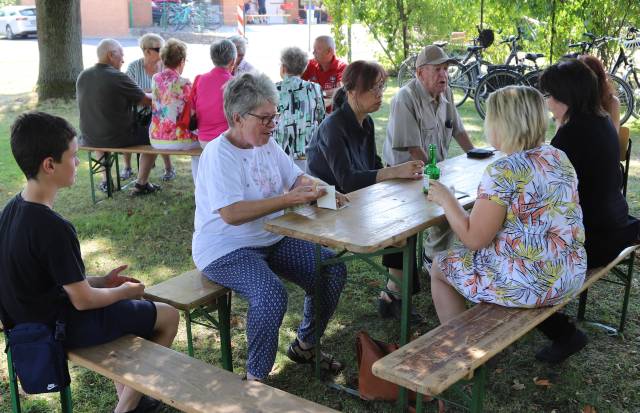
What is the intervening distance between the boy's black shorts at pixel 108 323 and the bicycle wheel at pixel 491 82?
7896 mm

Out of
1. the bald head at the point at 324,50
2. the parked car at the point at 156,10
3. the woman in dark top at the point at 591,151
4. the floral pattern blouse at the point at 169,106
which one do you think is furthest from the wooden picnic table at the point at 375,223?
the parked car at the point at 156,10

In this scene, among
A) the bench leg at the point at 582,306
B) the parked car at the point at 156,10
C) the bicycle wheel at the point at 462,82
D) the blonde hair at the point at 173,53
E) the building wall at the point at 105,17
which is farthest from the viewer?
the parked car at the point at 156,10

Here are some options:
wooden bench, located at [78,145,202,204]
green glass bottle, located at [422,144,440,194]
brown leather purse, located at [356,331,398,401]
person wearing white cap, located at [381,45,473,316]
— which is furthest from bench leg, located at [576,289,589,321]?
wooden bench, located at [78,145,202,204]

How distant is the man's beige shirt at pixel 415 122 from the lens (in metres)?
4.00

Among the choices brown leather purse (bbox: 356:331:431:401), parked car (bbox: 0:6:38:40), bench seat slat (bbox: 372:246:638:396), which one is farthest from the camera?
parked car (bbox: 0:6:38:40)

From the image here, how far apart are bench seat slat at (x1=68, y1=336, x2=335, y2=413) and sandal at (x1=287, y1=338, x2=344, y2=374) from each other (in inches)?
35.8

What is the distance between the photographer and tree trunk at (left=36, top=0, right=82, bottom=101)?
9109mm

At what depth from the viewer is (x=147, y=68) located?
6.72 m

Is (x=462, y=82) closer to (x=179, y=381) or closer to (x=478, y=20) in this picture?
(x=478, y=20)

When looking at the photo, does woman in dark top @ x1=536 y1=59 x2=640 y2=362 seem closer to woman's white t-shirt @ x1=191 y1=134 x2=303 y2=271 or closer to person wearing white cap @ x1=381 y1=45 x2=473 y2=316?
person wearing white cap @ x1=381 y1=45 x2=473 y2=316

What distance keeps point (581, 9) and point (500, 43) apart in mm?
2664

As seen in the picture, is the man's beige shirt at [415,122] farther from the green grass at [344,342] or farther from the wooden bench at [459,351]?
the wooden bench at [459,351]

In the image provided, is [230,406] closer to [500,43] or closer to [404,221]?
[404,221]

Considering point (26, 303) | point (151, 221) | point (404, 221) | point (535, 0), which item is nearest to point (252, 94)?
point (404, 221)
